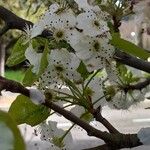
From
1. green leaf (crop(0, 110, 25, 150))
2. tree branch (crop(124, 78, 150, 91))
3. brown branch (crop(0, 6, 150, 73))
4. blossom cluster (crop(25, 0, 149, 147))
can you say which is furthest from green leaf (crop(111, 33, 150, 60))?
tree branch (crop(124, 78, 150, 91))

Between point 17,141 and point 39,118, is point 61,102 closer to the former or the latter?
point 39,118

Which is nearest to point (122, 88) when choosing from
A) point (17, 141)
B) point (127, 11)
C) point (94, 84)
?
point (127, 11)

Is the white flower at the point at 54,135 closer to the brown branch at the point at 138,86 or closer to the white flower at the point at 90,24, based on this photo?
the white flower at the point at 90,24

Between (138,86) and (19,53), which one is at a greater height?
(19,53)

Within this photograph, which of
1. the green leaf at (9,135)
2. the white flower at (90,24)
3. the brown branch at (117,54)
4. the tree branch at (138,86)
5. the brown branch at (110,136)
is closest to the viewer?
the green leaf at (9,135)

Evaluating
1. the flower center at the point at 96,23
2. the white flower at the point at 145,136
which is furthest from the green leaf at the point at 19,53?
the white flower at the point at 145,136

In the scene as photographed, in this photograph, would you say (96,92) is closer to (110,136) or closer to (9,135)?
(110,136)

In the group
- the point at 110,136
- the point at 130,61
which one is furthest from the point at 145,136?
the point at 130,61
